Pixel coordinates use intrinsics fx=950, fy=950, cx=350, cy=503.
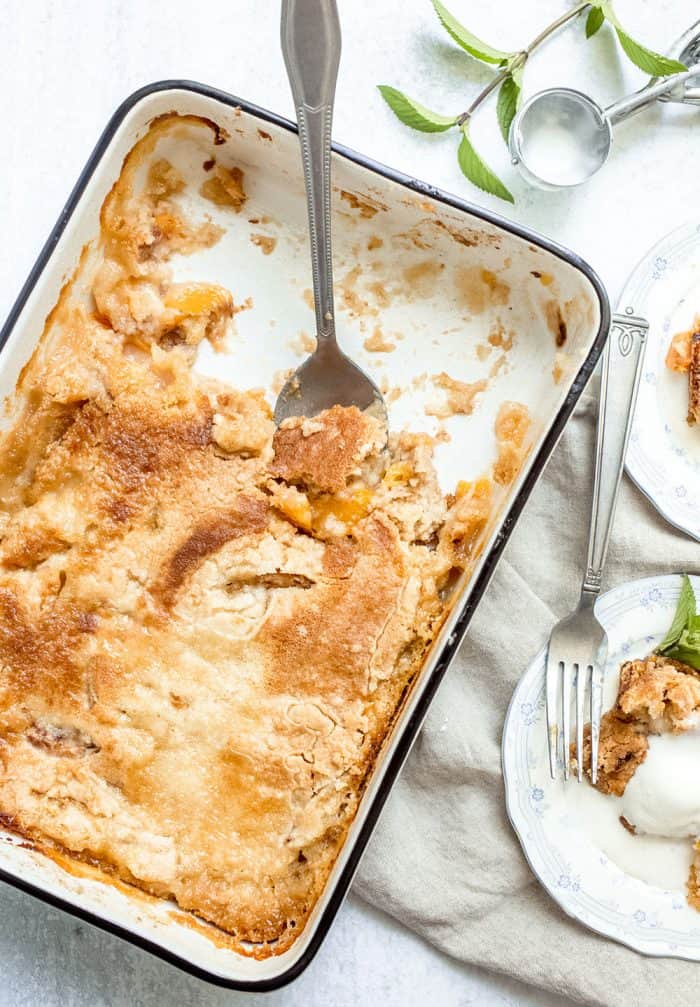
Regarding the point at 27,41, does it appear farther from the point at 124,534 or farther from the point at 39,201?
the point at 124,534

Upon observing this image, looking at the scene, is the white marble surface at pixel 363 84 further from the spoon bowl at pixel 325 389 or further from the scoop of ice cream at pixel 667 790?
the scoop of ice cream at pixel 667 790

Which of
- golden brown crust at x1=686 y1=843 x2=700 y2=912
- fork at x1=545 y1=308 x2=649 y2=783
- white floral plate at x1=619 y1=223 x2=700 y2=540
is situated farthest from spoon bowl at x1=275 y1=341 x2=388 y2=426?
golden brown crust at x1=686 y1=843 x2=700 y2=912

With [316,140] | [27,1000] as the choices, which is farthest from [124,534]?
[27,1000]

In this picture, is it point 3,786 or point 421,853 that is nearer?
point 3,786

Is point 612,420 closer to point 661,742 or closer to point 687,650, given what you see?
point 687,650

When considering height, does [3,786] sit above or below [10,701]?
below

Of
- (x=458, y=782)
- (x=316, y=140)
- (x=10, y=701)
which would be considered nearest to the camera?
(x=316, y=140)

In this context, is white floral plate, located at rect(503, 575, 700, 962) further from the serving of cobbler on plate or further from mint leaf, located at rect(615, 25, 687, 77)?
mint leaf, located at rect(615, 25, 687, 77)
